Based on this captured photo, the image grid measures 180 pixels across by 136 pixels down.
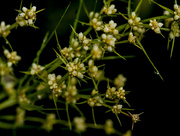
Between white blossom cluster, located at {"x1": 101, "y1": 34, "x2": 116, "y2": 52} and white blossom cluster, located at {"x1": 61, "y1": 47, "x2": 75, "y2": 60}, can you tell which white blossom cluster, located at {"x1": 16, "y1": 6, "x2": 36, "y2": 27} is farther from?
white blossom cluster, located at {"x1": 101, "y1": 34, "x2": 116, "y2": 52}

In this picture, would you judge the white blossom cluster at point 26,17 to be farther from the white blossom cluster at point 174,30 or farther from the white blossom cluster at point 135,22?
the white blossom cluster at point 174,30

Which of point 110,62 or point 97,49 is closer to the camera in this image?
point 97,49

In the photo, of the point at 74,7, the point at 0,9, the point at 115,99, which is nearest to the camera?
the point at 115,99

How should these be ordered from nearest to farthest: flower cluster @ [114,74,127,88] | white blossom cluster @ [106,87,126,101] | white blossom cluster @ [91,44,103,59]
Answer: white blossom cluster @ [91,44,103,59] < white blossom cluster @ [106,87,126,101] < flower cluster @ [114,74,127,88]

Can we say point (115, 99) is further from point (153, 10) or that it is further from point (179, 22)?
point (153, 10)

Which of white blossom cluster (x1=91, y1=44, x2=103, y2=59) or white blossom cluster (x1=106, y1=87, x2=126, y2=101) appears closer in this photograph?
white blossom cluster (x1=91, y1=44, x2=103, y2=59)

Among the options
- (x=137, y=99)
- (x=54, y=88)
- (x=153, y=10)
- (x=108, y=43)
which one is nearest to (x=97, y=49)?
(x=108, y=43)

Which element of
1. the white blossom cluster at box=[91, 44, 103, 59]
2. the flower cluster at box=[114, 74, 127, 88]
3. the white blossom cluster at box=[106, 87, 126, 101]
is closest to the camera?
the white blossom cluster at box=[91, 44, 103, 59]

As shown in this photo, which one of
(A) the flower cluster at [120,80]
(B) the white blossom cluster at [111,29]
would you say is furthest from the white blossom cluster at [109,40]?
(A) the flower cluster at [120,80]

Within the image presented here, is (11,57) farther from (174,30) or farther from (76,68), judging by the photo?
(174,30)

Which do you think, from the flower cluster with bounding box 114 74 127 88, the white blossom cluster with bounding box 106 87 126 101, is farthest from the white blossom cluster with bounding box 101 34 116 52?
the flower cluster with bounding box 114 74 127 88

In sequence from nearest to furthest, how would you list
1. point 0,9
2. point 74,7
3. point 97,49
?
1. point 97,49
2. point 0,9
3. point 74,7
